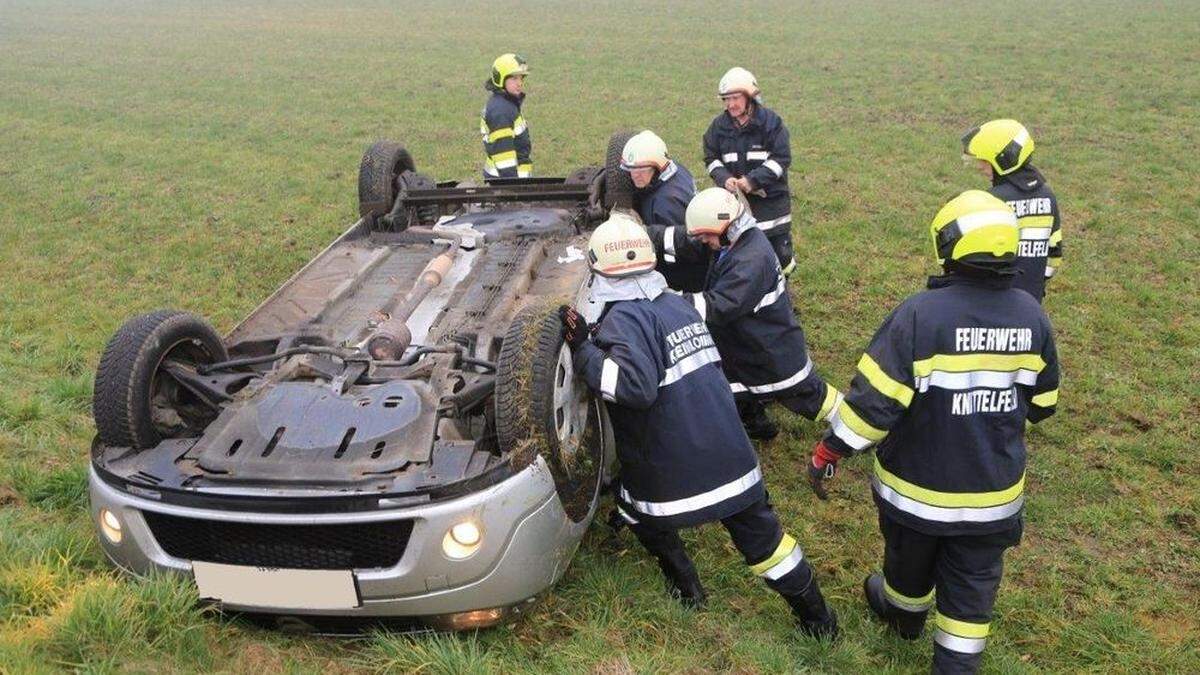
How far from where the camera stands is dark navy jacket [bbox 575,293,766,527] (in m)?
3.34

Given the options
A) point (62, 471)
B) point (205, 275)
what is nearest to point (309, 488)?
point (62, 471)

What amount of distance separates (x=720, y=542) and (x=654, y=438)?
97 centimetres

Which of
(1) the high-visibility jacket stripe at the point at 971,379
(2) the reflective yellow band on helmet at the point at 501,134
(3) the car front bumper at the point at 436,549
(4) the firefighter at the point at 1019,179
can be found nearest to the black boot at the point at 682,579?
(3) the car front bumper at the point at 436,549

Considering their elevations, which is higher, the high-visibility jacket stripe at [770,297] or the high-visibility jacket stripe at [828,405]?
the high-visibility jacket stripe at [770,297]

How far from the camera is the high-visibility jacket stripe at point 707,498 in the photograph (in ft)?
11.0

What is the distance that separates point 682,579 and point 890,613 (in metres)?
0.80

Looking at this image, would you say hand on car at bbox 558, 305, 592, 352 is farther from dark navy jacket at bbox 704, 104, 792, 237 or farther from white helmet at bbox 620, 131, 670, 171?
dark navy jacket at bbox 704, 104, 792, 237

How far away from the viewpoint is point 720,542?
4109 mm

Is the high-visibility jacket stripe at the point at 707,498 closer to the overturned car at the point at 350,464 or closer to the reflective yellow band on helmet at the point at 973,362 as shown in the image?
the overturned car at the point at 350,464

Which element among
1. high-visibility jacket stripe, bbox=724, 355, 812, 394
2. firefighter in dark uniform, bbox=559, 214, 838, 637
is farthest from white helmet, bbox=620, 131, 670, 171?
firefighter in dark uniform, bbox=559, 214, 838, 637

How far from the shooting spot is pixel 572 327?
3.44 meters

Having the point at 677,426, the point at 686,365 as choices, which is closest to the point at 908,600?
the point at 677,426

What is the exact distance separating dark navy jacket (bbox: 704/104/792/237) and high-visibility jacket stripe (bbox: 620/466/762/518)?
3.06 meters

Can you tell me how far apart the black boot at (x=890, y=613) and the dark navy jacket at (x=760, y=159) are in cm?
301
